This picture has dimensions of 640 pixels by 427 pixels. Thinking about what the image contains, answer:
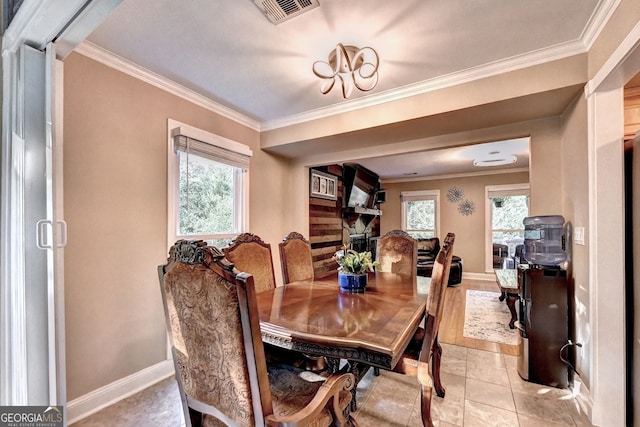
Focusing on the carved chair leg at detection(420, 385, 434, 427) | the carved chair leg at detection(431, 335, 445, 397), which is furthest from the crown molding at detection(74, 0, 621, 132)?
the carved chair leg at detection(420, 385, 434, 427)

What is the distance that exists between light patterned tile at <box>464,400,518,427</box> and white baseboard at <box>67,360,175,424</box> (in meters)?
2.28

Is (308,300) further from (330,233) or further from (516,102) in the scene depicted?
(330,233)

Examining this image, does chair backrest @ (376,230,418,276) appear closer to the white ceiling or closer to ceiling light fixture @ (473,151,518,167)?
the white ceiling

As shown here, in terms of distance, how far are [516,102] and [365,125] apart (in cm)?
121

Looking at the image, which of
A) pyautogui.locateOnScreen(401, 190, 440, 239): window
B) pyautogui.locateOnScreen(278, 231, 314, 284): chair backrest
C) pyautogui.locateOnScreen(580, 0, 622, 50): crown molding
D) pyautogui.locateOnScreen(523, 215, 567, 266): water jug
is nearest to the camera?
pyautogui.locateOnScreen(580, 0, 622, 50): crown molding

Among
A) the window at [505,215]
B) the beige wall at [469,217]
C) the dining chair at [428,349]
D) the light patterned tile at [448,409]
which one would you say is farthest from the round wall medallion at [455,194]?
the dining chair at [428,349]

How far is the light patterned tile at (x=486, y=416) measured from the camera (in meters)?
1.70

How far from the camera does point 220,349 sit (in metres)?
0.92

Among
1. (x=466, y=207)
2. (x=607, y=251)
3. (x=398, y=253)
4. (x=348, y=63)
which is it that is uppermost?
(x=348, y=63)

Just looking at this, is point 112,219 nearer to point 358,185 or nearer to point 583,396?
point 583,396

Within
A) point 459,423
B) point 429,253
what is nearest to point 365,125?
point 459,423

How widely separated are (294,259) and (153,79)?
6.34 ft

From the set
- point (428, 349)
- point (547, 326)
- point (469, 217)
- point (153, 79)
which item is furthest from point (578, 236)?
point (469, 217)

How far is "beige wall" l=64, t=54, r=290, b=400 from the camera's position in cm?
180
